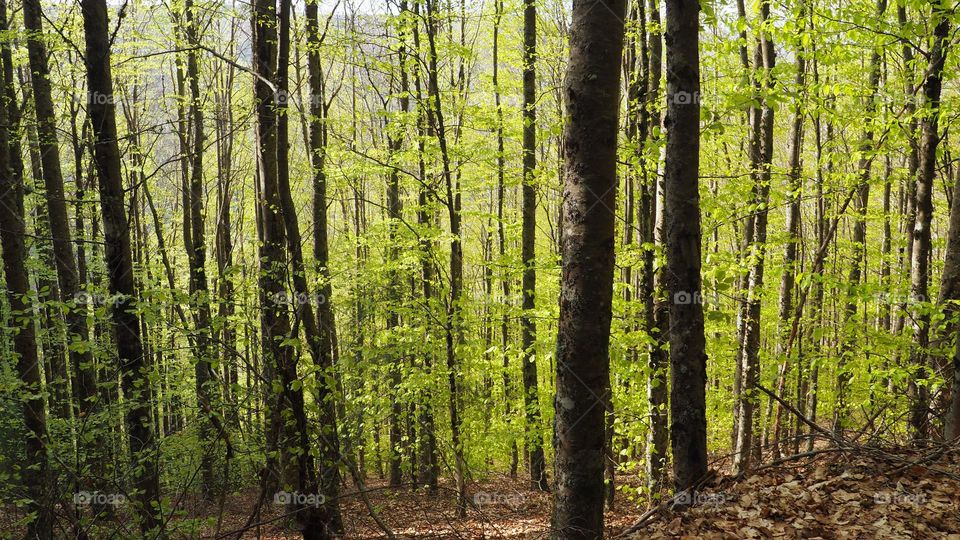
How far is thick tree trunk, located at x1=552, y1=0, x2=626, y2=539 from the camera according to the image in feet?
11.1

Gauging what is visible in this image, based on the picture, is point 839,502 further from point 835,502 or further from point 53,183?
point 53,183

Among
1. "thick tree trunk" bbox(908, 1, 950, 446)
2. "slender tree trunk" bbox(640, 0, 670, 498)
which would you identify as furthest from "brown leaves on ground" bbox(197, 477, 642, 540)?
"thick tree trunk" bbox(908, 1, 950, 446)

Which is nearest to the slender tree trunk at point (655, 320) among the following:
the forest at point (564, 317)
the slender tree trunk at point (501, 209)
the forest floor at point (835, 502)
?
the forest at point (564, 317)

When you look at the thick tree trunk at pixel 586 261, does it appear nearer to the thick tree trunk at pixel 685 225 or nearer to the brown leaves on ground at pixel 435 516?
the thick tree trunk at pixel 685 225

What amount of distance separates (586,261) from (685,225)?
4.27ft

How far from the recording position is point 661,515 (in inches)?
180

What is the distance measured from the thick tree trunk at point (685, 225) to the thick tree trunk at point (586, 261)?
3.53 feet

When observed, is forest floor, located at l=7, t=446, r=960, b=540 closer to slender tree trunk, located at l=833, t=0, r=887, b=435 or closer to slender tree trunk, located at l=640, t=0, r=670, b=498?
slender tree trunk, located at l=833, t=0, r=887, b=435

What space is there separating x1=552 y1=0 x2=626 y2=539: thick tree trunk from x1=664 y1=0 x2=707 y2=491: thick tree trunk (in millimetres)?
1076

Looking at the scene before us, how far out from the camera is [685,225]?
4.32 metres

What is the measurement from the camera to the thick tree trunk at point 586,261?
133 inches

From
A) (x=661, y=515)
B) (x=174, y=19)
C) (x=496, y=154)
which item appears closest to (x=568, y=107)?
(x=661, y=515)

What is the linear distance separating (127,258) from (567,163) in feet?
17.1

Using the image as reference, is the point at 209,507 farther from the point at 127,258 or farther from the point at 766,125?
the point at 766,125
